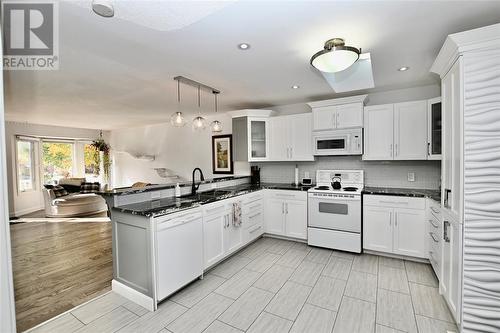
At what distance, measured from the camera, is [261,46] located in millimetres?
2141

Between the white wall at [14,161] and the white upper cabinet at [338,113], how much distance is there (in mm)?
7365

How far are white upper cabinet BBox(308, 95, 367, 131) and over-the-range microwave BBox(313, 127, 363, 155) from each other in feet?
0.27

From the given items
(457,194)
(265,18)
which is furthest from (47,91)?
(457,194)

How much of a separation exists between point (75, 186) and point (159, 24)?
671 cm

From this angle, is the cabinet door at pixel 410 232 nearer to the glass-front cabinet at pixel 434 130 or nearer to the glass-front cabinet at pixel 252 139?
the glass-front cabinet at pixel 434 130

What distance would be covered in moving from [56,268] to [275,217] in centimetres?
321

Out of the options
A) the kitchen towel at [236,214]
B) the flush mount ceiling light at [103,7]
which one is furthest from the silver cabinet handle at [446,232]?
the flush mount ceiling light at [103,7]

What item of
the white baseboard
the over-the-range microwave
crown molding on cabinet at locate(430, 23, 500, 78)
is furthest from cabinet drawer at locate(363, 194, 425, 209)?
the white baseboard

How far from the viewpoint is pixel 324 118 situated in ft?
12.3

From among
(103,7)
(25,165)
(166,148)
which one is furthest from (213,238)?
(25,165)

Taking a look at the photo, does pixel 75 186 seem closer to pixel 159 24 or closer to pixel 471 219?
pixel 159 24

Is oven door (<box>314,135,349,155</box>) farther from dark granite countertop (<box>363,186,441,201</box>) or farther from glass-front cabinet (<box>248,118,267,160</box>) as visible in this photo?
glass-front cabinet (<box>248,118,267,160</box>)

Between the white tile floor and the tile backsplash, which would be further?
the tile backsplash

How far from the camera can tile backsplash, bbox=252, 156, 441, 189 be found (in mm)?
3371
